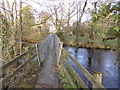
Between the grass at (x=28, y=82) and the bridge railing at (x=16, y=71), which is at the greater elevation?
the bridge railing at (x=16, y=71)

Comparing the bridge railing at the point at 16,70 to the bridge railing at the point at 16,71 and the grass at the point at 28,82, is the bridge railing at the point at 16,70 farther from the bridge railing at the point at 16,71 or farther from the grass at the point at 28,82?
the grass at the point at 28,82

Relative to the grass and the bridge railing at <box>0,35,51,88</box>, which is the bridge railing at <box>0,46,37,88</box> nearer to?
the bridge railing at <box>0,35,51,88</box>

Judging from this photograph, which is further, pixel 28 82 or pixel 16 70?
pixel 28 82

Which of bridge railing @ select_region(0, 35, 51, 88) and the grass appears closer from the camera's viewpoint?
bridge railing @ select_region(0, 35, 51, 88)

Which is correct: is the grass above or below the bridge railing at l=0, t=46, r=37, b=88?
below

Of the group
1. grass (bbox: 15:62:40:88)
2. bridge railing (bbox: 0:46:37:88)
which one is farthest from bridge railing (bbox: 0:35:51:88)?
grass (bbox: 15:62:40:88)

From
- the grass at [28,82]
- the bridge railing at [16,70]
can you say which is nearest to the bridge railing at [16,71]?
the bridge railing at [16,70]

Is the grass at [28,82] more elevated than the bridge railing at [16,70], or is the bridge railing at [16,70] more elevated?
the bridge railing at [16,70]

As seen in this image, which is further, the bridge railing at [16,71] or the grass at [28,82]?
the grass at [28,82]

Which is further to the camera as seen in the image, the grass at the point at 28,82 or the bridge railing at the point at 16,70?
the grass at the point at 28,82

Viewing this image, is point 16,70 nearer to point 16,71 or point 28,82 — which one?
point 16,71

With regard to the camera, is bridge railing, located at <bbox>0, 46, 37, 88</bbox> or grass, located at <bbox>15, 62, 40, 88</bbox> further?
grass, located at <bbox>15, 62, 40, 88</bbox>

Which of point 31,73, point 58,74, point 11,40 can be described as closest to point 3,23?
point 11,40

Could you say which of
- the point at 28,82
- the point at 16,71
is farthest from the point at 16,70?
the point at 28,82
